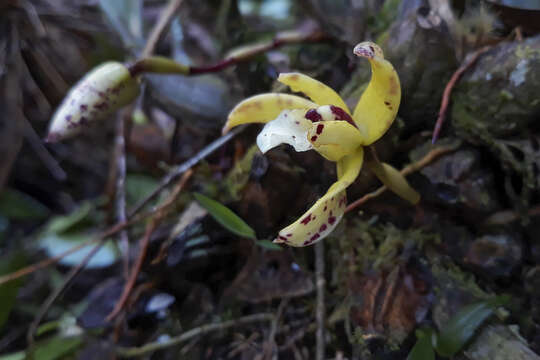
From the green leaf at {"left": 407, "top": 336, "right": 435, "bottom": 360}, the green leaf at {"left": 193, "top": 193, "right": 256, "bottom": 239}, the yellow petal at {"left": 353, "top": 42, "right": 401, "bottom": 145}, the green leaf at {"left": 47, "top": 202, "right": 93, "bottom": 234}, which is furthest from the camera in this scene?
the green leaf at {"left": 47, "top": 202, "right": 93, "bottom": 234}

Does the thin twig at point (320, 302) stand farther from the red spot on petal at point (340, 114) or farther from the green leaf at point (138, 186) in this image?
the green leaf at point (138, 186)

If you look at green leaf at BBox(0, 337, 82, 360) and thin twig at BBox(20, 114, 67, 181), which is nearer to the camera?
green leaf at BBox(0, 337, 82, 360)

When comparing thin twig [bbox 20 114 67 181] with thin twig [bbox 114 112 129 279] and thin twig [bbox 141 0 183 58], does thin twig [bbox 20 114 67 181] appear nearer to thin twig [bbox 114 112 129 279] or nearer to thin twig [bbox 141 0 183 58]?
thin twig [bbox 114 112 129 279]

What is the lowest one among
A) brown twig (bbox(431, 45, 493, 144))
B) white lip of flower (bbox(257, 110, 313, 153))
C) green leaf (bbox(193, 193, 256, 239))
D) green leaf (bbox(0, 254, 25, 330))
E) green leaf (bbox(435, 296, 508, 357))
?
green leaf (bbox(0, 254, 25, 330))

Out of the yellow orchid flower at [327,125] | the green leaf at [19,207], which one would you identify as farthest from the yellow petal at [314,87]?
the green leaf at [19,207]

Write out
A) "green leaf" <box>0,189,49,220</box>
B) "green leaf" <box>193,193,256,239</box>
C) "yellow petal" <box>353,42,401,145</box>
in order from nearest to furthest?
"yellow petal" <box>353,42,401,145</box> < "green leaf" <box>193,193,256,239</box> < "green leaf" <box>0,189,49,220</box>

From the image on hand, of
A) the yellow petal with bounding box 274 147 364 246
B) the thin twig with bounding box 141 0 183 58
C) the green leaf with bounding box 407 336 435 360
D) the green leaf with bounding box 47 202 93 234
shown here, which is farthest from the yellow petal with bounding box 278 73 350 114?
the green leaf with bounding box 47 202 93 234
